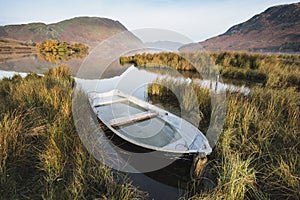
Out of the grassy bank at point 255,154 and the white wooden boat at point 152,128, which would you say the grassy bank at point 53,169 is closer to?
the white wooden boat at point 152,128

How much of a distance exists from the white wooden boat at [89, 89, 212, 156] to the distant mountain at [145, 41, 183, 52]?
5.75ft

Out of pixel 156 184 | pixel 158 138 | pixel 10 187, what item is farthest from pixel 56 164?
pixel 158 138

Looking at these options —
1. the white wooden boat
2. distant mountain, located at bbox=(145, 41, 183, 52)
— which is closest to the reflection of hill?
the white wooden boat

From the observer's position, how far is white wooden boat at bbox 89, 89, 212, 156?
318cm

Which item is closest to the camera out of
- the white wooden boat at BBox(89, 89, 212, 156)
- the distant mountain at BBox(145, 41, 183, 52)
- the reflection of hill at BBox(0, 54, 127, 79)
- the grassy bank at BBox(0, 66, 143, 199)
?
the grassy bank at BBox(0, 66, 143, 199)

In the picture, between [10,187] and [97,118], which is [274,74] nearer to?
[97,118]

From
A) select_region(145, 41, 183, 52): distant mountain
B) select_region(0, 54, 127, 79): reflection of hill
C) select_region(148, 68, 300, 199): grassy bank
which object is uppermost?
select_region(145, 41, 183, 52): distant mountain

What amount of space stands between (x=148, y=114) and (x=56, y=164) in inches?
102

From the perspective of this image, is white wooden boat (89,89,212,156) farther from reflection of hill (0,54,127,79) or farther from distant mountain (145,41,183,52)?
reflection of hill (0,54,127,79)

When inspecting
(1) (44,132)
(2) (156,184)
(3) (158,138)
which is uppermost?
(1) (44,132)

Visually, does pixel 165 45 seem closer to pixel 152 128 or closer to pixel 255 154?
pixel 152 128

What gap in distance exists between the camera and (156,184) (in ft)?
9.97

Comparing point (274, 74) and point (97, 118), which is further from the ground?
point (274, 74)

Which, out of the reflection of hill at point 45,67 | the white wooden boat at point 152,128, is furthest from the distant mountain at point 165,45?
the reflection of hill at point 45,67
